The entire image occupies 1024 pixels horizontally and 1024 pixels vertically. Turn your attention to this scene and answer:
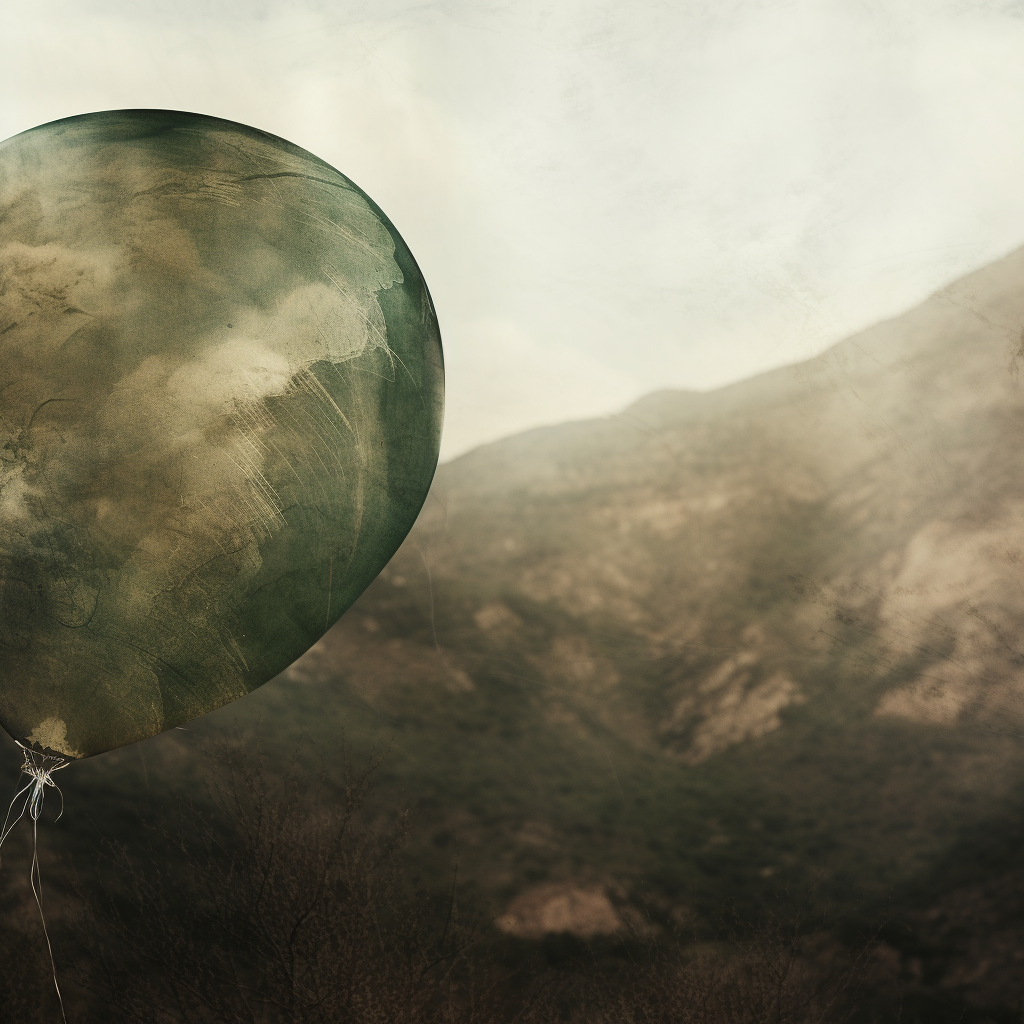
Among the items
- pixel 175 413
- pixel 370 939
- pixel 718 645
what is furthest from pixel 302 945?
pixel 175 413

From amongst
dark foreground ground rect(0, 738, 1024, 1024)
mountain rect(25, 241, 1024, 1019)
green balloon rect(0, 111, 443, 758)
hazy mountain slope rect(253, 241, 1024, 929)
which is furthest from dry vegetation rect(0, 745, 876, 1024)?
green balloon rect(0, 111, 443, 758)

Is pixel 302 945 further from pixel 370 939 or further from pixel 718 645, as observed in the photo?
pixel 718 645

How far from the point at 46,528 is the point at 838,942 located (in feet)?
9.73

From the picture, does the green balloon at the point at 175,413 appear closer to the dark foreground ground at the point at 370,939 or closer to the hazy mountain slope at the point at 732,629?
the hazy mountain slope at the point at 732,629

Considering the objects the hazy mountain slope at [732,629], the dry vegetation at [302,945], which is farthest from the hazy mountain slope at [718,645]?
the dry vegetation at [302,945]

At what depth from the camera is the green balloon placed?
1309mm

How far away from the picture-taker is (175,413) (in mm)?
1312

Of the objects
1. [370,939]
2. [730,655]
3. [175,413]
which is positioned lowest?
[370,939]

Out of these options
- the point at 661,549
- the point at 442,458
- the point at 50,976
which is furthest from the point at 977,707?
the point at 50,976

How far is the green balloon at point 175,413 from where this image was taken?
1309 mm

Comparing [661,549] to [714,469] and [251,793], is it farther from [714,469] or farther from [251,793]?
[251,793]

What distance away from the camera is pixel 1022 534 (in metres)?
2.70

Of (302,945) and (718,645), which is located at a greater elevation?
(718,645)

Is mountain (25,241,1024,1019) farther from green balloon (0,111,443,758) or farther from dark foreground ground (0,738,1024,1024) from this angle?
green balloon (0,111,443,758)
